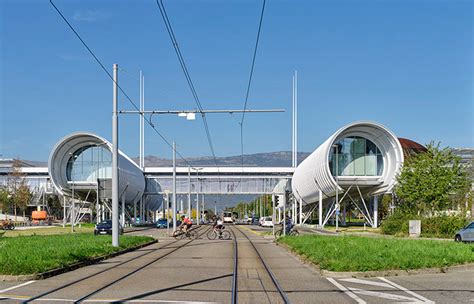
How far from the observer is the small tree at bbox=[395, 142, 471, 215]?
4878 centimetres

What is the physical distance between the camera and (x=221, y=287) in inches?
571

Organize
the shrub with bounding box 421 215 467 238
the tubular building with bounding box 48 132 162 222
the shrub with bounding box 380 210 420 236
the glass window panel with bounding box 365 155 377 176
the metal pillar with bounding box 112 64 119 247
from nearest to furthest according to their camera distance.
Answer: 1. the metal pillar with bounding box 112 64 119 247
2. the shrub with bounding box 421 215 467 238
3. the shrub with bounding box 380 210 420 236
4. the glass window panel with bounding box 365 155 377 176
5. the tubular building with bounding box 48 132 162 222

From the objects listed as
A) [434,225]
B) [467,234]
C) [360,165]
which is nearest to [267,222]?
[360,165]

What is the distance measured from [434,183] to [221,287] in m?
37.4

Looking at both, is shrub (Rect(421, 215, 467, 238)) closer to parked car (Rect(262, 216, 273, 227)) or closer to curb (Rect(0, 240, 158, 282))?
curb (Rect(0, 240, 158, 282))

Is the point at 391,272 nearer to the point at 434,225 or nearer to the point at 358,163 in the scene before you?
the point at 434,225

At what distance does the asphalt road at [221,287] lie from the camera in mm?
12484

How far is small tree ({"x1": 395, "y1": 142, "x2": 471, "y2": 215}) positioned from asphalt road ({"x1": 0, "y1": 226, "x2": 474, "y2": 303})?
31509 mm

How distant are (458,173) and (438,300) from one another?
130ft

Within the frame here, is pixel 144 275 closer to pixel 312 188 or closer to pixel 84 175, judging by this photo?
pixel 312 188

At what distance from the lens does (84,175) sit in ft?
269

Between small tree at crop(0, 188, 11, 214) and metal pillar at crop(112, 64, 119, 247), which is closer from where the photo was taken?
metal pillar at crop(112, 64, 119, 247)

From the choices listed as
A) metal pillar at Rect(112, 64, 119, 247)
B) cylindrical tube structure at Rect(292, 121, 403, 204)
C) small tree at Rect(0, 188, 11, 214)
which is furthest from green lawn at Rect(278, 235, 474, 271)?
small tree at Rect(0, 188, 11, 214)

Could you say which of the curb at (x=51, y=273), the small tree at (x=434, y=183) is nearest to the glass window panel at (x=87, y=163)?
the small tree at (x=434, y=183)
